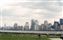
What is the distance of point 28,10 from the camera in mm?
7270

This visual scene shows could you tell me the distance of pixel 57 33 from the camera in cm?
679

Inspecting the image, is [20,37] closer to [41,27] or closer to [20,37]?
[20,37]

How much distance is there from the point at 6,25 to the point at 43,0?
5.31 feet

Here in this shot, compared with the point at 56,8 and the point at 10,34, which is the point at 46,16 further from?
the point at 10,34

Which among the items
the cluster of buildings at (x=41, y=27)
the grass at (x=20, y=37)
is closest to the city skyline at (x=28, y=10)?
the cluster of buildings at (x=41, y=27)

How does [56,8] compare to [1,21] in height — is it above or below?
above

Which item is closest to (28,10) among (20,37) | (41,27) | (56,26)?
(41,27)

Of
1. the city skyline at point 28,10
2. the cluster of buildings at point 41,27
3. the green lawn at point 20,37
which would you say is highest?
the city skyline at point 28,10

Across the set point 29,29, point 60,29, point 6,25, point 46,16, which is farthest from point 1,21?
point 60,29

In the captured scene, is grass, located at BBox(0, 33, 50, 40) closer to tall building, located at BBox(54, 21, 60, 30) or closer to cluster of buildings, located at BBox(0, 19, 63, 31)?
cluster of buildings, located at BBox(0, 19, 63, 31)

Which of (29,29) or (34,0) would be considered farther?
(34,0)

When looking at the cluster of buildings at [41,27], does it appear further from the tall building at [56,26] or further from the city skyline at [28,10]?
the city skyline at [28,10]

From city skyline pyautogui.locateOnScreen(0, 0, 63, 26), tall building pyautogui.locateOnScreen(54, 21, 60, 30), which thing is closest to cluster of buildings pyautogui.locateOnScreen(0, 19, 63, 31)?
tall building pyautogui.locateOnScreen(54, 21, 60, 30)

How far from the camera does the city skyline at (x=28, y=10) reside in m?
6.93
